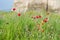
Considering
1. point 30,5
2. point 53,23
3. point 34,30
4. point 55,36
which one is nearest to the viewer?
point 55,36

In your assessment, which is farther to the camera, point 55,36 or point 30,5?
point 30,5

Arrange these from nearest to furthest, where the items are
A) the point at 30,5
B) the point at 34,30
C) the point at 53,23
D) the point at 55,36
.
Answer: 1. the point at 55,36
2. the point at 34,30
3. the point at 53,23
4. the point at 30,5

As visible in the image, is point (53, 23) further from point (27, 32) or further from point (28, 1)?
point (28, 1)

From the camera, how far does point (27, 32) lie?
127 inches

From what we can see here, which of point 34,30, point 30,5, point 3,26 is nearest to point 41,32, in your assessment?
point 34,30

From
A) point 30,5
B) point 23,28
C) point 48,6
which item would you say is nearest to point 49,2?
point 48,6

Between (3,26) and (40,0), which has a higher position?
(3,26)

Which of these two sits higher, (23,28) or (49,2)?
(23,28)

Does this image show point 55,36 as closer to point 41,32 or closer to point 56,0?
point 41,32

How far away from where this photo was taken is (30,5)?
29.1 feet

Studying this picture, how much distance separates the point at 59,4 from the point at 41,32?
5.95 m

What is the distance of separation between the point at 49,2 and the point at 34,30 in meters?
5.77

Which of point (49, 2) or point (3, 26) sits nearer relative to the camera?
point (3, 26)

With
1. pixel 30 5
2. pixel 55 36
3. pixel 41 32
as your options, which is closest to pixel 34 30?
pixel 41 32
